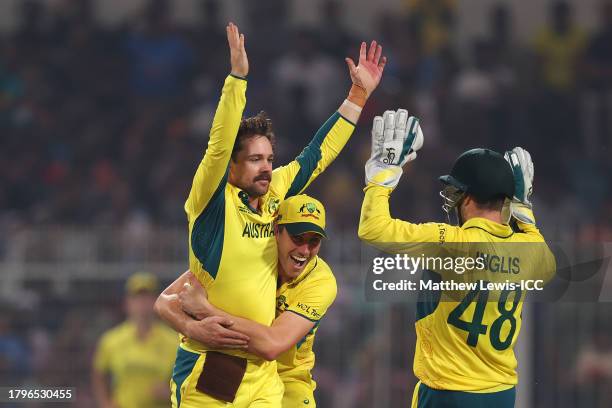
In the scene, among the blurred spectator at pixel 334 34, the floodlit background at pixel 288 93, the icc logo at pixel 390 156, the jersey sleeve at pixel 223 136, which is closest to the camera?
the jersey sleeve at pixel 223 136

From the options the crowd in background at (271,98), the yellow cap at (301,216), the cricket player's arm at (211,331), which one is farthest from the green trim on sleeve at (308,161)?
the crowd in background at (271,98)

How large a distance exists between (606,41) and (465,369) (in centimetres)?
1071

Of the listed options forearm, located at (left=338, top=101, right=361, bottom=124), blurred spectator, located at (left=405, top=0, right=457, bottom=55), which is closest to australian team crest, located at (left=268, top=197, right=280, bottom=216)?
forearm, located at (left=338, top=101, right=361, bottom=124)

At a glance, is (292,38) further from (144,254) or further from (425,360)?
(425,360)

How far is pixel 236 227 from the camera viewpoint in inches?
269

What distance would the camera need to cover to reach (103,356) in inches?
468

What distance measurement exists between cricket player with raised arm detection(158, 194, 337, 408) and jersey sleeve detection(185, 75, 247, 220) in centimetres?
54

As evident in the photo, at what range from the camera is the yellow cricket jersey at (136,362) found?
38.0 ft

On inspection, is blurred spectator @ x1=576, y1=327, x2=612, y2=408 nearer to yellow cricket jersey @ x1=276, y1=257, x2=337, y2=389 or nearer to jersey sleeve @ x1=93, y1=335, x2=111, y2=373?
jersey sleeve @ x1=93, y1=335, x2=111, y2=373

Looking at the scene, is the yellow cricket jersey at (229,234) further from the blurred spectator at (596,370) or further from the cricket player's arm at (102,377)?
the blurred spectator at (596,370)

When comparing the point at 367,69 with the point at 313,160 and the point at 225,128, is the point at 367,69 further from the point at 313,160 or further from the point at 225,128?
the point at 225,128

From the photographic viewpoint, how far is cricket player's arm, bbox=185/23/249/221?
21.7ft

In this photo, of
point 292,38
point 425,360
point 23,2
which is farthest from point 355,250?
point 23,2

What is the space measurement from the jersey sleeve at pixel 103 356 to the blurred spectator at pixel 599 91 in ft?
22.8
